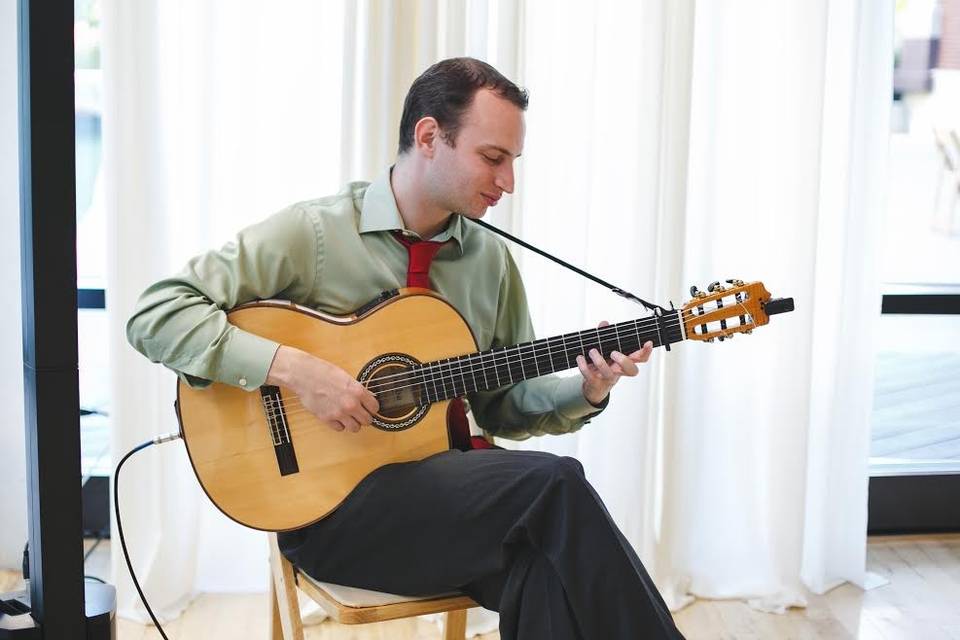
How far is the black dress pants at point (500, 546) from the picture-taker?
1.51 metres

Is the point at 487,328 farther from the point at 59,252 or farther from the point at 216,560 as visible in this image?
the point at 216,560

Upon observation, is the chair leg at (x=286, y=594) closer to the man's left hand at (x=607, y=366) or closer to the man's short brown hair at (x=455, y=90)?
the man's left hand at (x=607, y=366)

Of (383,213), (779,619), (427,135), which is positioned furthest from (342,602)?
(779,619)

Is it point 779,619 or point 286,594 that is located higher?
point 286,594

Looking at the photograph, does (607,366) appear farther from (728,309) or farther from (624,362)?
(728,309)

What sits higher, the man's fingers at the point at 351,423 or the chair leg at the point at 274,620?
the man's fingers at the point at 351,423

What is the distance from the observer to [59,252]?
1493 millimetres

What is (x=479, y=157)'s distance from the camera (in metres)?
1.78

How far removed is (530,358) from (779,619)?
3.96 feet

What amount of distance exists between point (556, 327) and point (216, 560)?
922 mm

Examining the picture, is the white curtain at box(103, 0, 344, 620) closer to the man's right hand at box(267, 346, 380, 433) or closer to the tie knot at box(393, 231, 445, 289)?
the tie knot at box(393, 231, 445, 289)

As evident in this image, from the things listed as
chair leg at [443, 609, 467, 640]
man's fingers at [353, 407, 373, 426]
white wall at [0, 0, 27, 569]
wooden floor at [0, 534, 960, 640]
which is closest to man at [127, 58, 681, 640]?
man's fingers at [353, 407, 373, 426]

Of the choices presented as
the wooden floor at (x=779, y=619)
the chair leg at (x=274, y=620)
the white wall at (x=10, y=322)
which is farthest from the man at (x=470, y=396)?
the white wall at (x=10, y=322)

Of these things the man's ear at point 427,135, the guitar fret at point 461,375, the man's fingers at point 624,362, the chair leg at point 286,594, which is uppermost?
the man's ear at point 427,135
